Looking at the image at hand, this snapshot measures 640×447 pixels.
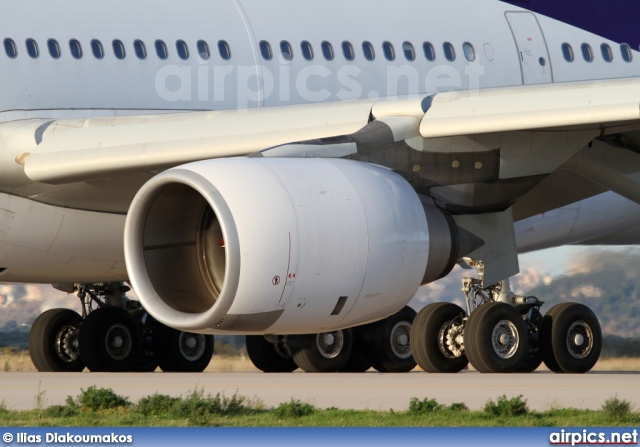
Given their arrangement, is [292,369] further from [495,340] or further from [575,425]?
[575,425]

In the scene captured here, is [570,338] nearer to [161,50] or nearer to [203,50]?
[203,50]

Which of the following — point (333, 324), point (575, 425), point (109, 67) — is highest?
point (109, 67)

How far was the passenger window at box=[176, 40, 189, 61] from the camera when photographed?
14.4 m

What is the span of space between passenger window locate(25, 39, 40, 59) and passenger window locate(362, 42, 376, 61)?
3593mm

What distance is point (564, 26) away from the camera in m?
16.7

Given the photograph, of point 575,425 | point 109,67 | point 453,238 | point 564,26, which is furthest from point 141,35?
point 575,425

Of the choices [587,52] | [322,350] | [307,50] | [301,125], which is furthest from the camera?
[587,52]

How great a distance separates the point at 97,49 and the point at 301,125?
8.90ft

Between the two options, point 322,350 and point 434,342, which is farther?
point 322,350

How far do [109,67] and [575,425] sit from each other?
683 cm

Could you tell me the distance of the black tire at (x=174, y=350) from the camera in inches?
651

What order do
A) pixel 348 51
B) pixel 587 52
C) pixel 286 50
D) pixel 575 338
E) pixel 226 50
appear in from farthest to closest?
1. pixel 587 52
2. pixel 348 51
3. pixel 286 50
4. pixel 226 50
5. pixel 575 338

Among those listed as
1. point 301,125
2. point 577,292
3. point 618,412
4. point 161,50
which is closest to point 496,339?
point 301,125

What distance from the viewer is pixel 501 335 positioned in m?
13.5
